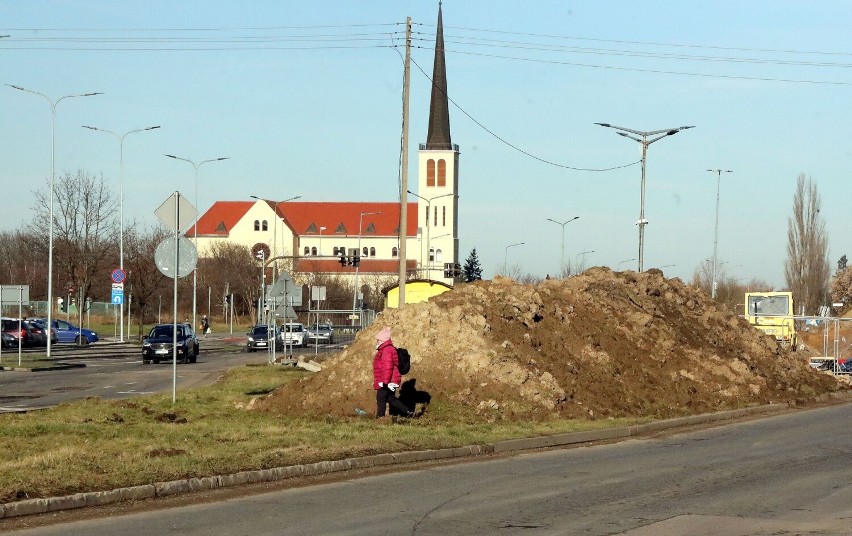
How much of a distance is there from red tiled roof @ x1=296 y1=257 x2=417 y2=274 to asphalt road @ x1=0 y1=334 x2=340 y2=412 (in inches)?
3525

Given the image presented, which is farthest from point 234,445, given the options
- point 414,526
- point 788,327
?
point 788,327

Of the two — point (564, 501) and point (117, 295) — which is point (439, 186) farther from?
point (564, 501)

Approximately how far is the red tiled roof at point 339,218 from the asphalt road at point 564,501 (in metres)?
157

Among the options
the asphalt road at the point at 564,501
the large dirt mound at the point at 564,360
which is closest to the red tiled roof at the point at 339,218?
the large dirt mound at the point at 564,360

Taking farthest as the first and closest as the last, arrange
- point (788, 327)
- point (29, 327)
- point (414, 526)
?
1. point (29, 327)
2. point (788, 327)
3. point (414, 526)

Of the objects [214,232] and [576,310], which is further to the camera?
[214,232]

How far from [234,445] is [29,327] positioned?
2086 inches

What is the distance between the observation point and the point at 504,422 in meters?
21.2

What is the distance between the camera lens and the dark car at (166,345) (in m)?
48.7

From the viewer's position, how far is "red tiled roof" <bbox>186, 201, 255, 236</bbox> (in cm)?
17525

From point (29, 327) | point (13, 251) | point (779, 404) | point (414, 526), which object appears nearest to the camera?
point (414, 526)

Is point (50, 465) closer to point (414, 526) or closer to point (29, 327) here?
point (414, 526)

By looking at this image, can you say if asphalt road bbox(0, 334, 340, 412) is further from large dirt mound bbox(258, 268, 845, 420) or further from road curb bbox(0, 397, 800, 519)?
road curb bbox(0, 397, 800, 519)

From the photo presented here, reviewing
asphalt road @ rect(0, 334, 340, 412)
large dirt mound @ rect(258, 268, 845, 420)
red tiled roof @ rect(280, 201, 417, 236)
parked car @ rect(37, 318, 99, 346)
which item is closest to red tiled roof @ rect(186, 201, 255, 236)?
red tiled roof @ rect(280, 201, 417, 236)
